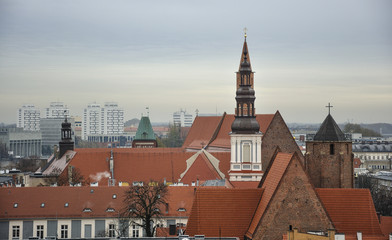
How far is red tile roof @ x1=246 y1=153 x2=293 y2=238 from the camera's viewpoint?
45.2 m

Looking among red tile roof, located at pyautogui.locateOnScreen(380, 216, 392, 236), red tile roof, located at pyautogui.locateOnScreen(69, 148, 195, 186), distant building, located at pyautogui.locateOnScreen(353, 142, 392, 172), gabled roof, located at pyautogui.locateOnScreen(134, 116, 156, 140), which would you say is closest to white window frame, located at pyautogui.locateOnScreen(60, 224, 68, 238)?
red tile roof, located at pyautogui.locateOnScreen(69, 148, 195, 186)

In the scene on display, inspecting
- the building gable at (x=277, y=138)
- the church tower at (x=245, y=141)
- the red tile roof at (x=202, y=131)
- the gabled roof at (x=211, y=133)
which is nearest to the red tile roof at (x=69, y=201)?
the church tower at (x=245, y=141)

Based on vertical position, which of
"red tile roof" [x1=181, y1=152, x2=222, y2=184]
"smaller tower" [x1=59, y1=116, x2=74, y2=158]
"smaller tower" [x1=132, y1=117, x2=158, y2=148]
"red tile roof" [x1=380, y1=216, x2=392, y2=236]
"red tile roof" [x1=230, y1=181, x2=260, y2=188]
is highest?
"smaller tower" [x1=132, y1=117, x2=158, y2=148]

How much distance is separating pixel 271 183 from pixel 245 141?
25292 millimetres

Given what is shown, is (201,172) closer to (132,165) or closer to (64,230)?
(132,165)

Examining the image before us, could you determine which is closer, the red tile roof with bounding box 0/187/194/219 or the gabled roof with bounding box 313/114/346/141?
the gabled roof with bounding box 313/114/346/141

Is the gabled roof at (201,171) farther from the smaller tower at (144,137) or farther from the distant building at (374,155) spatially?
the distant building at (374,155)

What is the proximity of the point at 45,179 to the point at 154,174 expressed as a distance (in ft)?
43.3

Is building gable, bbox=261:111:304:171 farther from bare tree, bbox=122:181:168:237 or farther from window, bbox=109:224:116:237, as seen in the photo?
window, bbox=109:224:116:237

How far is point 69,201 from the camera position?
6719 centimetres

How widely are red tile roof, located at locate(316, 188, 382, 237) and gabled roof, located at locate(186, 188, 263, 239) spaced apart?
4691mm

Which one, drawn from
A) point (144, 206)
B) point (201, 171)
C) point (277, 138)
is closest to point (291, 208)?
point (144, 206)

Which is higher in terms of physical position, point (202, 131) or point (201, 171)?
point (202, 131)

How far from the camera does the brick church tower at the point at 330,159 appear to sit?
59.8 metres
